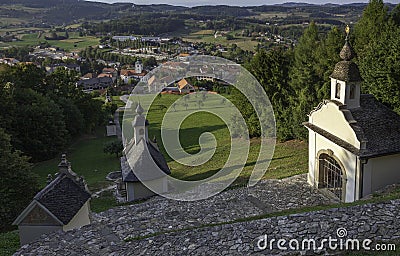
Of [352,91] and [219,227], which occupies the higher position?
[352,91]

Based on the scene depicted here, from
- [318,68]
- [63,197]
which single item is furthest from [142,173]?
[318,68]

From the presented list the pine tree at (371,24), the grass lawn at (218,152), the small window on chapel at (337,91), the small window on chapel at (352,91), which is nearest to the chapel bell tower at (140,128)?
the grass lawn at (218,152)

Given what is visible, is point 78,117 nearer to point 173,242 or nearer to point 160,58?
point 173,242
